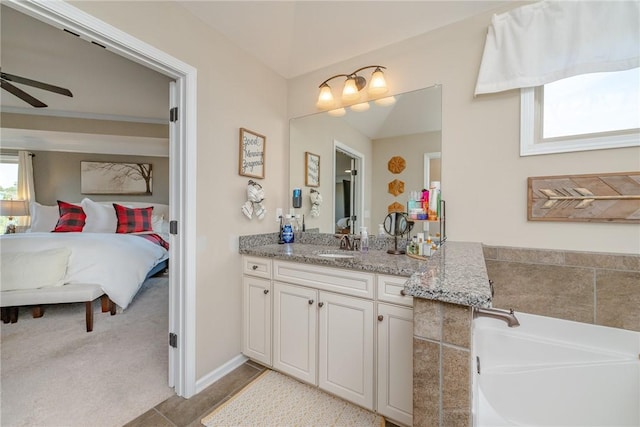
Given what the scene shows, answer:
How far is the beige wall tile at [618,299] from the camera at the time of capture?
4.17 ft

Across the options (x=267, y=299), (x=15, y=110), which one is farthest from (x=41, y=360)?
(x=15, y=110)

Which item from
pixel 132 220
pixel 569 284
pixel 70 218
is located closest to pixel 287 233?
pixel 569 284

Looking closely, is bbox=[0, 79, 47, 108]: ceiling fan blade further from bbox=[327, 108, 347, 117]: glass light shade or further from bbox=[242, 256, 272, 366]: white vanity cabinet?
bbox=[327, 108, 347, 117]: glass light shade

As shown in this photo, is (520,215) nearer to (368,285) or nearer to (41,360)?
(368,285)

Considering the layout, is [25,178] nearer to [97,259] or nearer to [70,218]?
[70,218]

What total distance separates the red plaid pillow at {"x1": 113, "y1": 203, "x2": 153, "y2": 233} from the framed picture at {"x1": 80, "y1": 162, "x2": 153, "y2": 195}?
645 mm

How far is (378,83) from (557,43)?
102 centimetres

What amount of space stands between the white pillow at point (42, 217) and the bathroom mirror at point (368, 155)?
14.6ft

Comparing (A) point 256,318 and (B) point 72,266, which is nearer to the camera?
(A) point 256,318

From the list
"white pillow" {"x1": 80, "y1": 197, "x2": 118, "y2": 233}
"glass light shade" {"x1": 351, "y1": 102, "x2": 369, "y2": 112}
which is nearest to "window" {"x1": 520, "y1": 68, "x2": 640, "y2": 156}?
"glass light shade" {"x1": 351, "y1": 102, "x2": 369, "y2": 112}

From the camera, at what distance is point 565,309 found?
1.41 metres

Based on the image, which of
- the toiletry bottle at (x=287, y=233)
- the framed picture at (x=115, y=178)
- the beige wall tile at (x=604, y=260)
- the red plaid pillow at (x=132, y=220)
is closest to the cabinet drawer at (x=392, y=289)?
the beige wall tile at (x=604, y=260)

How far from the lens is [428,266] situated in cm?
98

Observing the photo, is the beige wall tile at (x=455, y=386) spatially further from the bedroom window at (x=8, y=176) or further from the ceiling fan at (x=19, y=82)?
the bedroom window at (x=8, y=176)
